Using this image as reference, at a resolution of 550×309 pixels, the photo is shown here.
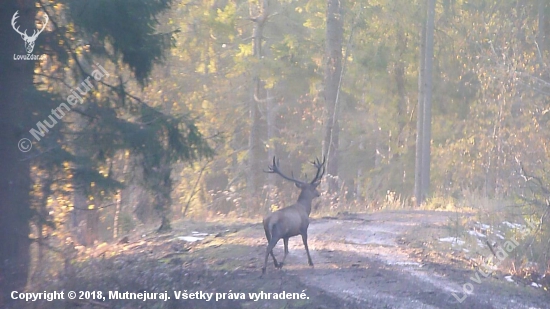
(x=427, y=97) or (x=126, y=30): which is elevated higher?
(x=126, y=30)

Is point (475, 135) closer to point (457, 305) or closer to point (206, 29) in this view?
point (206, 29)

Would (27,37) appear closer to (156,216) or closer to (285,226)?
(285,226)

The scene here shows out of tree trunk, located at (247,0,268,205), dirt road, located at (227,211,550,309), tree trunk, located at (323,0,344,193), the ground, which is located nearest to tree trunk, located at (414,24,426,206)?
tree trunk, located at (323,0,344,193)

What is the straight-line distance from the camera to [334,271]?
36.3ft

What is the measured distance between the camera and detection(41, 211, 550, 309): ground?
965 cm

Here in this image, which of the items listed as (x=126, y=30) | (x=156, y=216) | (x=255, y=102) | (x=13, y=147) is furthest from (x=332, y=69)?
(x=13, y=147)

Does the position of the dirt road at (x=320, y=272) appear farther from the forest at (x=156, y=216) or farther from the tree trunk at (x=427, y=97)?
the tree trunk at (x=427, y=97)

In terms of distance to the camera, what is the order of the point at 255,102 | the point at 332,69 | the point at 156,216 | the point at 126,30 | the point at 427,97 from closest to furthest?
the point at 126,30
the point at 156,216
the point at 332,69
the point at 427,97
the point at 255,102

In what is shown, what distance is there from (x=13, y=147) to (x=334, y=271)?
526 cm

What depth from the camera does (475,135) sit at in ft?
110

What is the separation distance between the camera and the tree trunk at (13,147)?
998 cm

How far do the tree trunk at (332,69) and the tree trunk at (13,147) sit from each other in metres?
16.3

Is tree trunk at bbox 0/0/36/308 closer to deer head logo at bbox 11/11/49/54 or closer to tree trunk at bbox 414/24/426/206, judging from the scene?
deer head logo at bbox 11/11/49/54

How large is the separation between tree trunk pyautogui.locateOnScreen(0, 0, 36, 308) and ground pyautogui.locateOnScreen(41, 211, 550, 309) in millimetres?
1528
